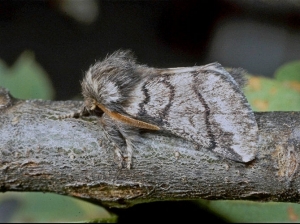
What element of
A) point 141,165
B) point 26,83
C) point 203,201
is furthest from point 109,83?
point 26,83

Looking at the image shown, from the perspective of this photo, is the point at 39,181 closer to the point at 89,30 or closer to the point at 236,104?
the point at 236,104

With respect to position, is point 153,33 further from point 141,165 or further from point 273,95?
point 141,165

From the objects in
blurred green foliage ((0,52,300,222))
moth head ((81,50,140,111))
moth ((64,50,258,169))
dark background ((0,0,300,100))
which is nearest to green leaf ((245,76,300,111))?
blurred green foliage ((0,52,300,222))

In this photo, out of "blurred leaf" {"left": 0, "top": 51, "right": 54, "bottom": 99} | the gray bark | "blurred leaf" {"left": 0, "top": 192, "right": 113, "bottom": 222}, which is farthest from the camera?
"blurred leaf" {"left": 0, "top": 51, "right": 54, "bottom": 99}

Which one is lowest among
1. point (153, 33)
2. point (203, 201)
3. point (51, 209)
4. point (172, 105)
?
point (51, 209)

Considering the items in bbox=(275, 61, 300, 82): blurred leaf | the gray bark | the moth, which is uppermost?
bbox=(275, 61, 300, 82): blurred leaf

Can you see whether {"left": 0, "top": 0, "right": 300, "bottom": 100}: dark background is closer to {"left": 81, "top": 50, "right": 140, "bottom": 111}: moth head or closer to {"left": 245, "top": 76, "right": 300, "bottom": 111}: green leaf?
{"left": 245, "top": 76, "right": 300, "bottom": 111}: green leaf

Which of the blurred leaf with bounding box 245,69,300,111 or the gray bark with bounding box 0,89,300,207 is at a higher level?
the blurred leaf with bounding box 245,69,300,111

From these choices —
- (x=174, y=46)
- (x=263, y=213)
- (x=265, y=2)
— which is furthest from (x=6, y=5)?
(x=263, y=213)
